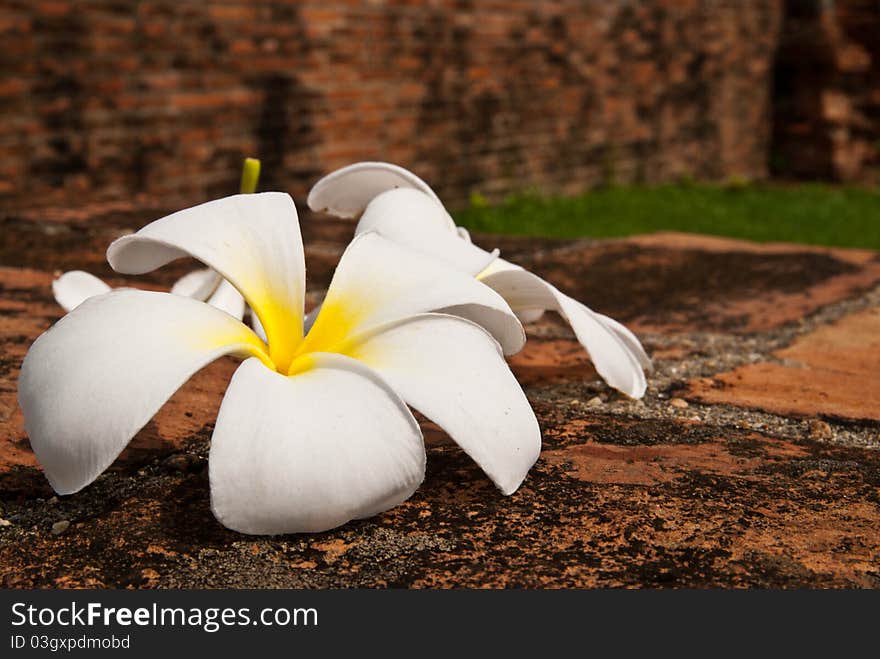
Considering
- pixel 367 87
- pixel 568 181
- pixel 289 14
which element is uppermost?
pixel 289 14

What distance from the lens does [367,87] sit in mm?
5434

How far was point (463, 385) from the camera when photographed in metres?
0.87

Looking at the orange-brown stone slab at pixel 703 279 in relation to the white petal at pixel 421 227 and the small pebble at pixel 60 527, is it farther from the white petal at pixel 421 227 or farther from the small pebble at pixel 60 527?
the small pebble at pixel 60 527

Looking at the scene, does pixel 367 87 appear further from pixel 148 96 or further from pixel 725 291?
pixel 725 291

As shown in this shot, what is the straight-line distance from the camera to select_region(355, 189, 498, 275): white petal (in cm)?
108

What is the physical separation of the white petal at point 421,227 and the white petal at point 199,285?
0.63ft

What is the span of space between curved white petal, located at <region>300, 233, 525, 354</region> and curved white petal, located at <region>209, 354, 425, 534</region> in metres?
0.08

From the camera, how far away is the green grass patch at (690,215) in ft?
20.0

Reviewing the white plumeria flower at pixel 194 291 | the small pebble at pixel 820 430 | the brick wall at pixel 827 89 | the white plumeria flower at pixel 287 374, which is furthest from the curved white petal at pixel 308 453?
the brick wall at pixel 827 89

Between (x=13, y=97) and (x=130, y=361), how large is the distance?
3155mm

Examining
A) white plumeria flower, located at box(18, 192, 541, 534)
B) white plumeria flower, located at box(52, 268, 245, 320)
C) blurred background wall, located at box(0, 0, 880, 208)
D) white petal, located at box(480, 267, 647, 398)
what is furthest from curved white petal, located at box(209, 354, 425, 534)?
blurred background wall, located at box(0, 0, 880, 208)

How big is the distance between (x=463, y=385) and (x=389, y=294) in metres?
0.12

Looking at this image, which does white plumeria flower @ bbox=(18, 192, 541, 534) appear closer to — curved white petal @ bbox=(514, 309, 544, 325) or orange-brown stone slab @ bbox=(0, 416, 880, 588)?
orange-brown stone slab @ bbox=(0, 416, 880, 588)

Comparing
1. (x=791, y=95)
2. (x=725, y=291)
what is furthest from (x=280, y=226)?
(x=791, y=95)
